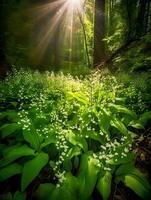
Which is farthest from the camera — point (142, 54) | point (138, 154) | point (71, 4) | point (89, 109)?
point (71, 4)

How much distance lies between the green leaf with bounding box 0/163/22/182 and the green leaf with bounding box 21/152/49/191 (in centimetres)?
13

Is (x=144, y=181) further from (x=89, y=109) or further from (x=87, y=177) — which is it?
(x=89, y=109)

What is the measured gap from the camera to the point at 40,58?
12.0 m

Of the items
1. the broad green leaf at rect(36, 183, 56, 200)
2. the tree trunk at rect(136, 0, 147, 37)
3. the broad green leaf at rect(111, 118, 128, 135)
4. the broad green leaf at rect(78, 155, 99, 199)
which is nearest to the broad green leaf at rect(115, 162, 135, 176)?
the broad green leaf at rect(78, 155, 99, 199)

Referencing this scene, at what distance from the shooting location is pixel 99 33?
935 cm

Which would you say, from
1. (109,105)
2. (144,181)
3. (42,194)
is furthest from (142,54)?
(42,194)

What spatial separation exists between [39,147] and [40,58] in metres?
9.80

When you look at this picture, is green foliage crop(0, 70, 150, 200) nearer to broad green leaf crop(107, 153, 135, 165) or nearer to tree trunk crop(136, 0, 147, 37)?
broad green leaf crop(107, 153, 135, 165)

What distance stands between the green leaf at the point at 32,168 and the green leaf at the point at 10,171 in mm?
132

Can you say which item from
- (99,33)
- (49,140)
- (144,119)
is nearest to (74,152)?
(49,140)

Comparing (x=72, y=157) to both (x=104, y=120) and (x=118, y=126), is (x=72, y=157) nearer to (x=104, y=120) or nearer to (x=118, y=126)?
(x=104, y=120)

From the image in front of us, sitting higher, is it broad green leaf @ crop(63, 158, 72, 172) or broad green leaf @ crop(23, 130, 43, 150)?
broad green leaf @ crop(23, 130, 43, 150)

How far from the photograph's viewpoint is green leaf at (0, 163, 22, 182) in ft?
7.66

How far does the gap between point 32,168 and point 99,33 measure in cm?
789
